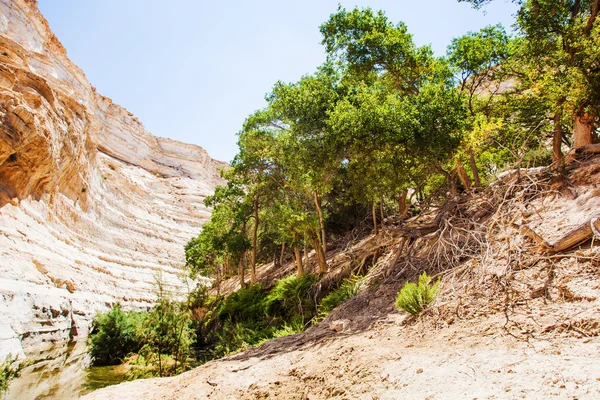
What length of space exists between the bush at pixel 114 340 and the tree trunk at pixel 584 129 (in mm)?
17937

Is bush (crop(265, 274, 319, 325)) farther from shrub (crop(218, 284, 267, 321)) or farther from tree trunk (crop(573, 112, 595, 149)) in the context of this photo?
tree trunk (crop(573, 112, 595, 149))

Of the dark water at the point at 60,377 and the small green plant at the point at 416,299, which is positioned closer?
the small green plant at the point at 416,299

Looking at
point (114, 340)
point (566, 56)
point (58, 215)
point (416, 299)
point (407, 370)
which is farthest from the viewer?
point (58, 215)

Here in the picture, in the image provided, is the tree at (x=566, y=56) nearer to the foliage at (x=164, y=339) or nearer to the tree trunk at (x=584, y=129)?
the tree trunk at (x=584, y=129)

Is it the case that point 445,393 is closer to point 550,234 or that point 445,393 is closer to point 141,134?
point 550,234

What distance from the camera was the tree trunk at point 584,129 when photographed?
8906mm

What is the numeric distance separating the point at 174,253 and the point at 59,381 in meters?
27.3

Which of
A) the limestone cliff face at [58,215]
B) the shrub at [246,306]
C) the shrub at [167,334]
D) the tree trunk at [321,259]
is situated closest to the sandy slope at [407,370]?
the shrub at [167,334]

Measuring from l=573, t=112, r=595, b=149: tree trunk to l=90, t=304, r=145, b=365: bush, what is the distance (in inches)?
706

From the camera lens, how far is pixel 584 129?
902 cm

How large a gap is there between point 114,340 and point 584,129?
20.2 meters

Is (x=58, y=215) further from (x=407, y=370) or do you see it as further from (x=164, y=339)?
(x=407, y=370)

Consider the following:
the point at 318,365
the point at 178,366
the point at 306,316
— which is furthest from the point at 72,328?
the point at 318,365

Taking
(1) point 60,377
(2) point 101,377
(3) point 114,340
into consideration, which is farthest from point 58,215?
(2) point 101,377
